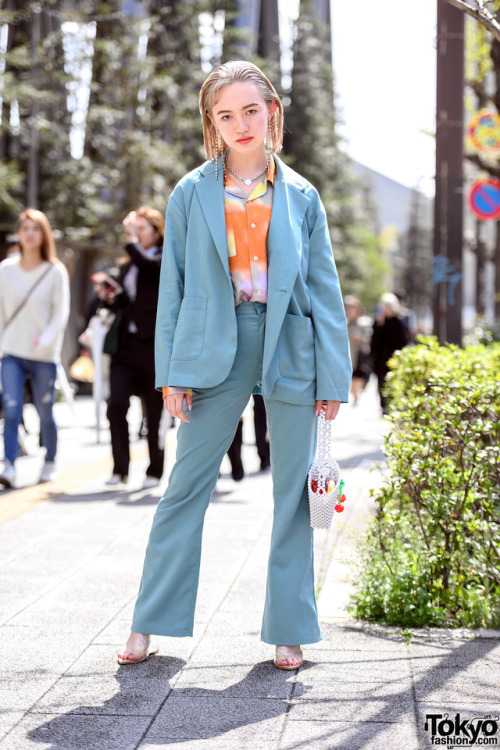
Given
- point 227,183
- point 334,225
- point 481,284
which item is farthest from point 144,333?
point 334,225

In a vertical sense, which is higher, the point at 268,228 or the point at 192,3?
the point at 192,3

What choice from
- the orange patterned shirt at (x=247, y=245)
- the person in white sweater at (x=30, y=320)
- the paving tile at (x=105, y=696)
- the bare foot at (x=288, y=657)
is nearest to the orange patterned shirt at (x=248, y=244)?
the orange patterned shirt at (x=247, y=245)

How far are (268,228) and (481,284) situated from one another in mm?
35504

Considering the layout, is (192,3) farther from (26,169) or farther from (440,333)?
(440,333)

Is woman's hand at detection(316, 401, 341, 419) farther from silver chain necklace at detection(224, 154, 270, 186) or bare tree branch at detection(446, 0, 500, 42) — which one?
bare tree branch at detection(446, 0, 500, 42)

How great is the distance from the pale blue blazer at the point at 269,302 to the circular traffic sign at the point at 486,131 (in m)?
13.3

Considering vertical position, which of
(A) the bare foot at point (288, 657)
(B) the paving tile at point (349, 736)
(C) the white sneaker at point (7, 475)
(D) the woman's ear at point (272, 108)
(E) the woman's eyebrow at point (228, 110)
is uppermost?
(D) the woman's ear at point (272, 108)

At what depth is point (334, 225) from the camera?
43.1 meters

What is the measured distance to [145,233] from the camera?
8.03 meters

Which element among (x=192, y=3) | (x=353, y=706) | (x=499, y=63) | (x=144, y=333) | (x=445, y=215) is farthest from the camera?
(x=192, y=3)

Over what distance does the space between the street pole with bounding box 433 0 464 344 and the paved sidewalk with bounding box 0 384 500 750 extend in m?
3.70

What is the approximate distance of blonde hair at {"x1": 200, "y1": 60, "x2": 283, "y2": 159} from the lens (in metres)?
3.73

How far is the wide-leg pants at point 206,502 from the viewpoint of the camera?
146 inches

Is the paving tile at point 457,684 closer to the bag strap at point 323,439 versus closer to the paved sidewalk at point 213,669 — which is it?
the paved sidewalk at point 213,669
